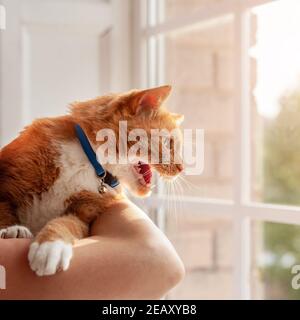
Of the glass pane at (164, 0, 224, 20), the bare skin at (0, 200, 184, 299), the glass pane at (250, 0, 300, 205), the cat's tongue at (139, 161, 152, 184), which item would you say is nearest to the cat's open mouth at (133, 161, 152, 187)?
the cat's tongue at (139, 161, 152, 184)

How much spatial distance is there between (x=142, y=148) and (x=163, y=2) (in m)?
0.91

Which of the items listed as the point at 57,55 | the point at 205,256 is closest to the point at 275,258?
the point at 205,256

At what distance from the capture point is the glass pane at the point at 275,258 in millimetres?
2008

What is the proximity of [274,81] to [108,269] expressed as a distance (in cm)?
100

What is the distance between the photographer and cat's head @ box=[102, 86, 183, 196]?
1153mm

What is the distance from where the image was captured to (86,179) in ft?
3.74

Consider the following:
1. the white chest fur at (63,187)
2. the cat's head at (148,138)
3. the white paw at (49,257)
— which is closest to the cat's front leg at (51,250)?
the white paw at (49,257)

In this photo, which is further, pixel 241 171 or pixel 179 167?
pixel 241 171

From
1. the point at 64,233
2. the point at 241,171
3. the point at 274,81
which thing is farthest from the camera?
the point at 274,81

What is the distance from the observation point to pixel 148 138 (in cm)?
115

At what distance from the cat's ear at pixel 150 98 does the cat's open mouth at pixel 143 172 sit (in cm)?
12

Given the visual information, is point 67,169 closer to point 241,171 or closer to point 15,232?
point 15,232
